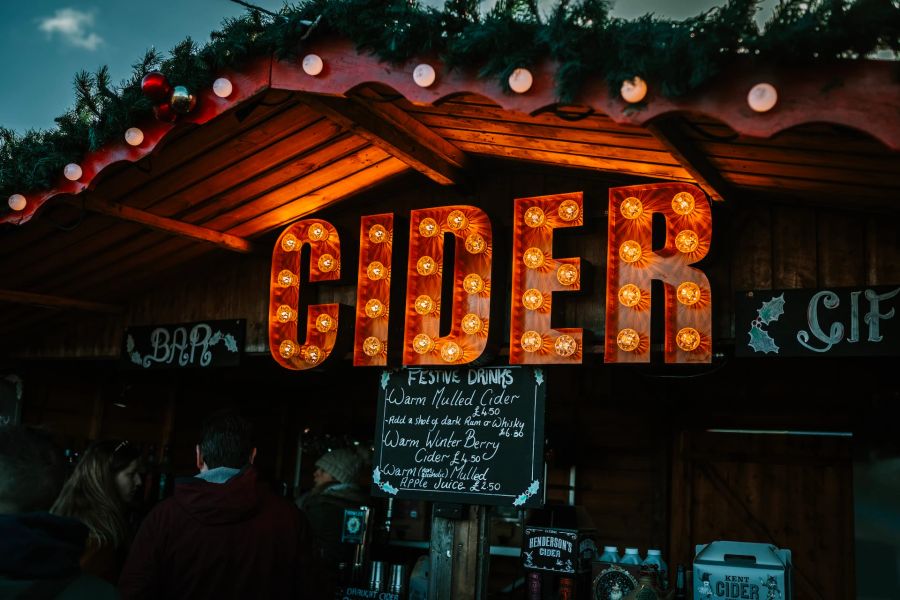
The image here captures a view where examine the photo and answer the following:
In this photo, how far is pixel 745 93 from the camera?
322cm

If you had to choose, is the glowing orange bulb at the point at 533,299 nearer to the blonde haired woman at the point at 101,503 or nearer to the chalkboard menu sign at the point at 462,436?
the chalkboard menu sign at the point at 462,436

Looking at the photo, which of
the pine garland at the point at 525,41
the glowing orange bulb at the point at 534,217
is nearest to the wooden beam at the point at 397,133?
the pine garland at the point at 525,41

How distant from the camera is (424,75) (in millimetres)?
3729

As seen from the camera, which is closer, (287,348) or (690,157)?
(690,157)

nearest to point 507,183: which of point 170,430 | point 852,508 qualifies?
point 852,508

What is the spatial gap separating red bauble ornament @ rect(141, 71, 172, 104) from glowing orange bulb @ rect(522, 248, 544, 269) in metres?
2.23

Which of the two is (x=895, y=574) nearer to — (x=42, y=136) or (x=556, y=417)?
(x=556, y=417)

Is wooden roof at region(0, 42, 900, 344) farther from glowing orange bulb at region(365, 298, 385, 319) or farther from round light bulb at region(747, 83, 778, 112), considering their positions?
glowing orange bulb at region(365, 298, 385, 319)

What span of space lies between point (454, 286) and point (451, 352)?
416 millimetres

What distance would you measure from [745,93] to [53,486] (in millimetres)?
2595

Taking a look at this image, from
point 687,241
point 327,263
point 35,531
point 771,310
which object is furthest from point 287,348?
point 35,531

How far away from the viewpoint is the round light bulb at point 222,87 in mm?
4281

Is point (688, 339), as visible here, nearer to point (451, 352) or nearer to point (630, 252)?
point (630, 252)

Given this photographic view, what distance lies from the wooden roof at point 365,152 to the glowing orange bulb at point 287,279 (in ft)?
1.47
